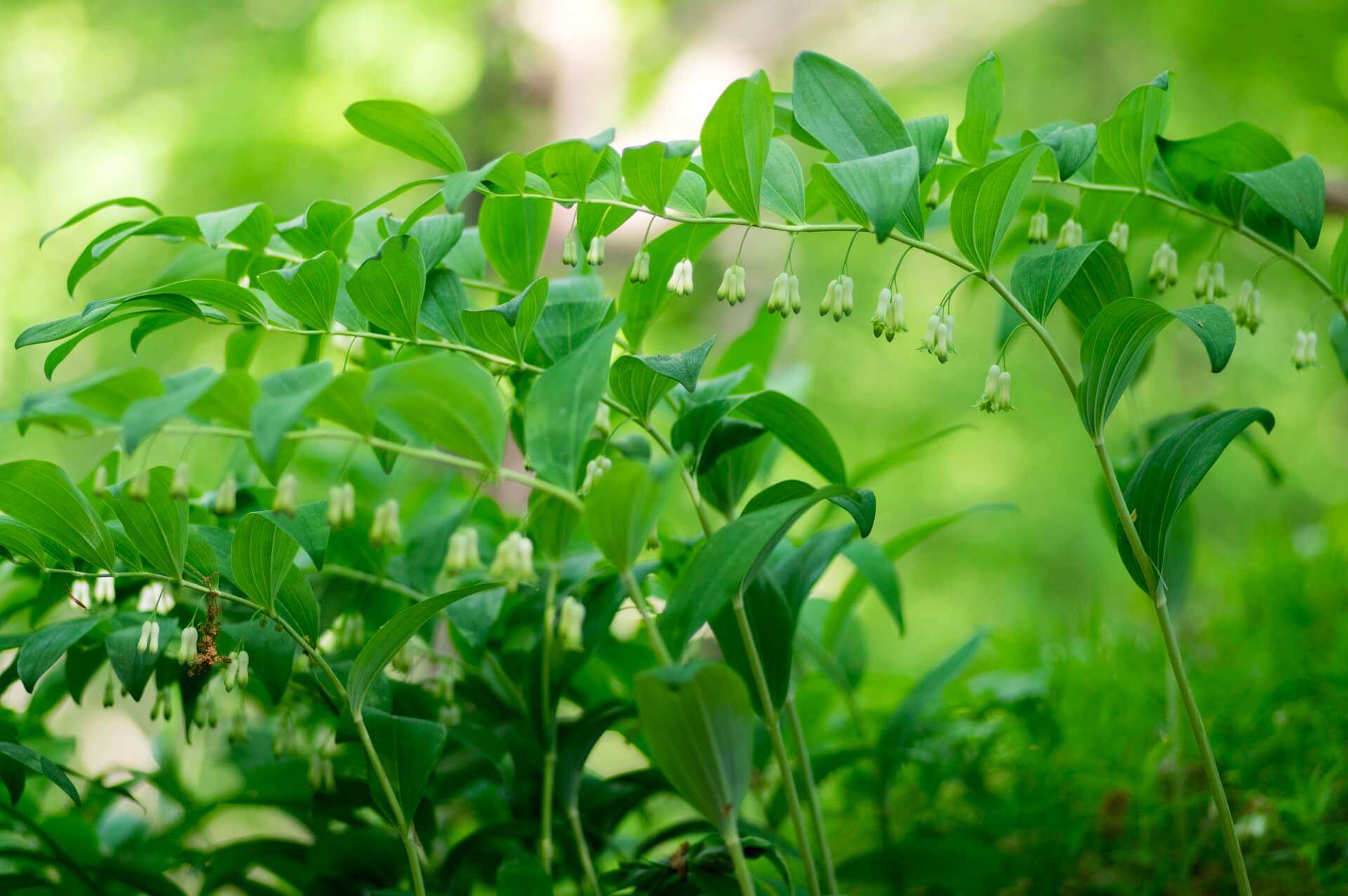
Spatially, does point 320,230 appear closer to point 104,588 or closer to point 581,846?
point 104,588

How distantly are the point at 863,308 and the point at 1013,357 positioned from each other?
1059mm

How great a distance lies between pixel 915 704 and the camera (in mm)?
1348

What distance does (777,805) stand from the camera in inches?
53.7

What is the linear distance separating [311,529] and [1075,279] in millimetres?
820

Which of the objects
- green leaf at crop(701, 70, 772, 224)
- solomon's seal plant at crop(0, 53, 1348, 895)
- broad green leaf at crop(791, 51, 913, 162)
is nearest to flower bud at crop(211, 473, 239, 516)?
solomon's seal plant at crop(0, 53, 1348, 895)

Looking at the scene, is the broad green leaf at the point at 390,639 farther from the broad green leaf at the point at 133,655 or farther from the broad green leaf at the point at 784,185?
the broad green leaf at the point at 784,185

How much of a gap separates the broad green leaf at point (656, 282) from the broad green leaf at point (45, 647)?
0.62 m

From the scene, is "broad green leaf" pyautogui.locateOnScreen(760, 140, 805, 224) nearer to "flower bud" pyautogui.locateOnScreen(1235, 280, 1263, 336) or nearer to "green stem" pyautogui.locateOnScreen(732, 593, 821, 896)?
"green stem" pyautogui.locateOnScreen(732, 593, 821, 896)

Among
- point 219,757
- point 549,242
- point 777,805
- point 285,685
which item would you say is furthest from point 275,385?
point 549,242

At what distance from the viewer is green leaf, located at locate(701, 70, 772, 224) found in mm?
789

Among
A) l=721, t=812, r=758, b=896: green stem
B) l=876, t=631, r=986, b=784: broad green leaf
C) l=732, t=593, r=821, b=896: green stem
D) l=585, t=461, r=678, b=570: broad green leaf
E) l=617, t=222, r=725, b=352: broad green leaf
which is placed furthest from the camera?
l=876, t=631, r=986, b=784: broad green leaf

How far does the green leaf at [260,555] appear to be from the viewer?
2.86ft

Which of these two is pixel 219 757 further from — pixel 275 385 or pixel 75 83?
pixel 75 83

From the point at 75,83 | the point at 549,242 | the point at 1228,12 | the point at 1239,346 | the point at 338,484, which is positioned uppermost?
the point at 75,83
